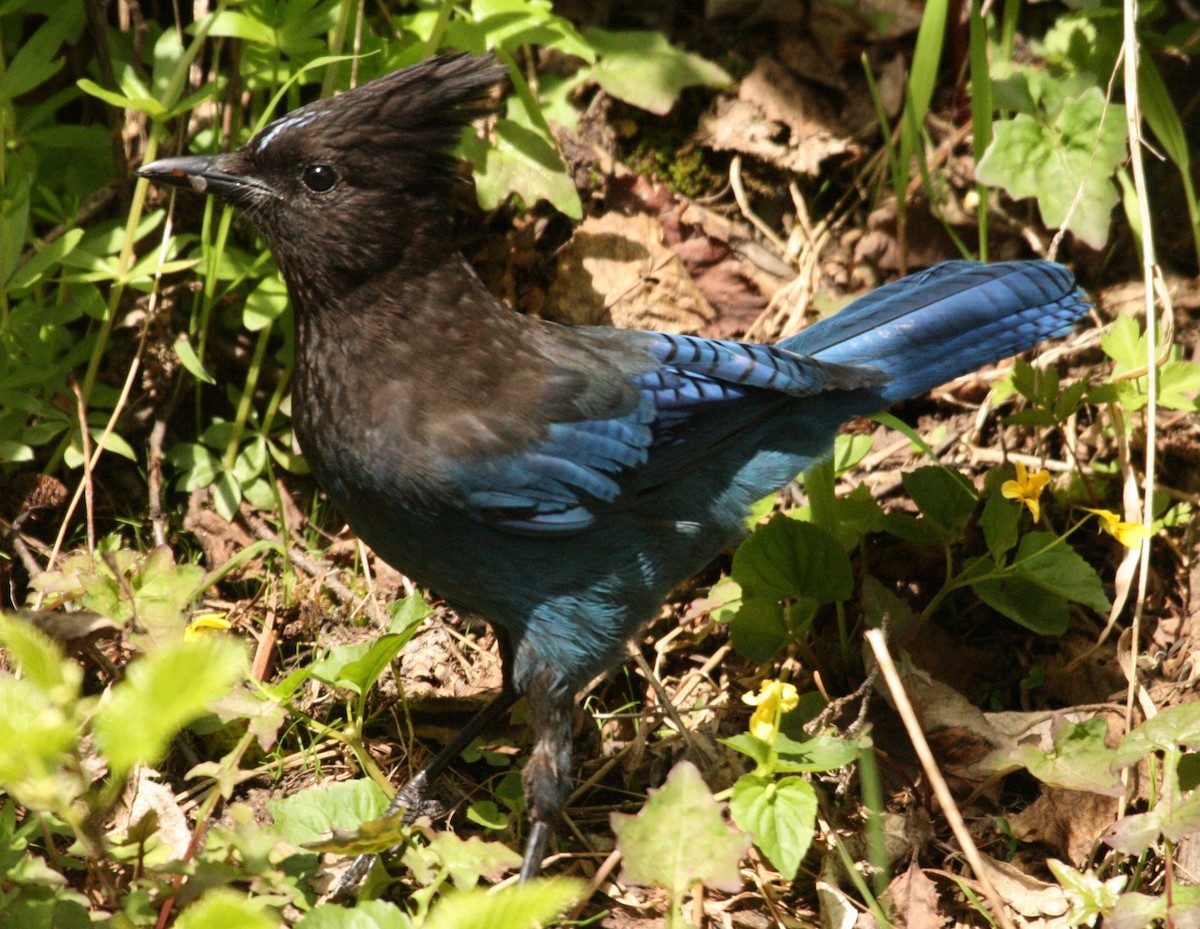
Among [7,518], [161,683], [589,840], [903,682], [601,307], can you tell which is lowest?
[589,840]

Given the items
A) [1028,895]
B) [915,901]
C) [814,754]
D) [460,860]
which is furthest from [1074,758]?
[460,860]

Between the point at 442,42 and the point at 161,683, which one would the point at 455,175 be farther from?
the point at 161,683

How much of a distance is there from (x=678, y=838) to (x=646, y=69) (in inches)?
112

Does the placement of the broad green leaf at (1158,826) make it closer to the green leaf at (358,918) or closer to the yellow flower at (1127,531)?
the yellow flower at (1127,531)

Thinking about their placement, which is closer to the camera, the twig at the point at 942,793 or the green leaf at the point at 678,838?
the green leaf at the point at 678,838

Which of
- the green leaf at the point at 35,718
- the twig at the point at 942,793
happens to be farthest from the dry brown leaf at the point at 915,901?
the green leaf at the point at 35,718

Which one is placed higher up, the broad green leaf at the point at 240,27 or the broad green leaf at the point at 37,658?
the broad green leaf at the point at 240,27

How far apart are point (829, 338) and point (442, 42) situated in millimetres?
1402

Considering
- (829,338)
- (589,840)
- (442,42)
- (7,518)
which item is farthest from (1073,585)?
(7,518)

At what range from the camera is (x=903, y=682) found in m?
3.42

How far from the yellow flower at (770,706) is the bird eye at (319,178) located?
1.54 metres

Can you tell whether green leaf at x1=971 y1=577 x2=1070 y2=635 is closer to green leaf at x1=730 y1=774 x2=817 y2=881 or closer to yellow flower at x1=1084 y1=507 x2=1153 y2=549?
yellow flower at x1=1084 y1=507 x2=1153 y2=549

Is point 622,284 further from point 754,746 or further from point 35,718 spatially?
point 35,718

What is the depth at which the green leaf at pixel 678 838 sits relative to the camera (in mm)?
2490
